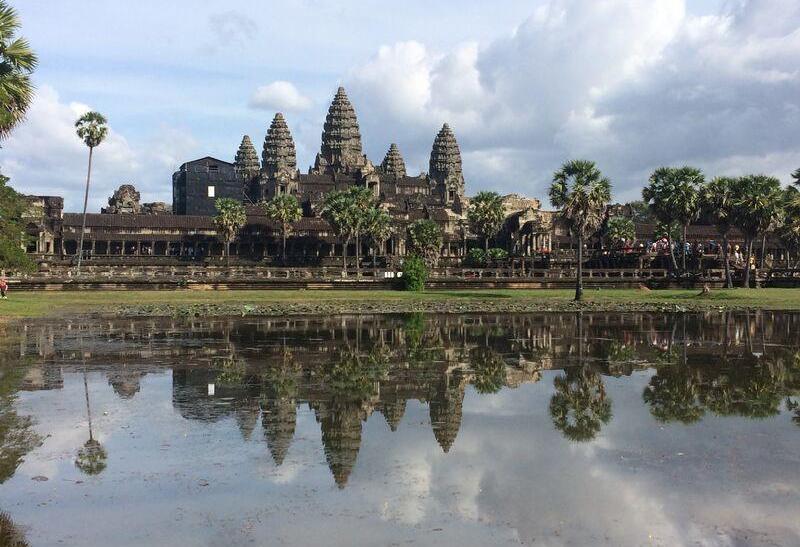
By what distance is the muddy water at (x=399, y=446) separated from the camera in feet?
35.5

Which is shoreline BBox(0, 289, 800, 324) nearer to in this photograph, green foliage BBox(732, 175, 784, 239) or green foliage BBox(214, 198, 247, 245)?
green foliage BBox(732, 175, 784, 239)

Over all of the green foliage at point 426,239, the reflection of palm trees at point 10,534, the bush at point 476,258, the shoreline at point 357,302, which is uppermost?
the green foliage at point 426,239

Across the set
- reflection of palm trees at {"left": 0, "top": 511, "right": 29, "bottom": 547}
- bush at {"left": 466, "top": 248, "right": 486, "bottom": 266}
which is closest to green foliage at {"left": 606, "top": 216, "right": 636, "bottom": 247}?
bush at {"left": 466, "top": 248, "right": 486, "bottom": 266}

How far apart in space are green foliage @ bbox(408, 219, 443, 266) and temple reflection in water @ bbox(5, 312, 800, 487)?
231ft

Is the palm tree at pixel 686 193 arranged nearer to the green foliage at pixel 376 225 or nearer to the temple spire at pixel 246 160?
the green foliage at pixel 376 225

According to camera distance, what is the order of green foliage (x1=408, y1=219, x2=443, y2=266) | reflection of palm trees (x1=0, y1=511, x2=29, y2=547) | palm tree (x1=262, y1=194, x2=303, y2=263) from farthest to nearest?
green foliage (x1=408, y1=219, x2=443, y2=266) → palm tree (x1=262, y1=194, x2=303, y2=263) → reflection of palm trees (x1=0, y1=511, x2=29, y2=547)

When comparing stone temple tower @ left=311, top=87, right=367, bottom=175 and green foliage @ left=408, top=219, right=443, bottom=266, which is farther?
stone temple tower @ left=311, top=87, right=367, bottom=175

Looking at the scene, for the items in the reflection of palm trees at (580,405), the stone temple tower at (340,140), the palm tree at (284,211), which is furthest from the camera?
the stone temple tower at (340,140)

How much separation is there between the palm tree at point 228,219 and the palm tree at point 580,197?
53933mm

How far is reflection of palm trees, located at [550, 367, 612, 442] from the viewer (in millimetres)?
16281

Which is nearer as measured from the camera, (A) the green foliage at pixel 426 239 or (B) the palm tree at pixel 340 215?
(B) the palm tree at pixel 340 215

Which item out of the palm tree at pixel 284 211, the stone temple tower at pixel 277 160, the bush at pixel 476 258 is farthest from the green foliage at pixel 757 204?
the stone temple tower at pixel 277 160

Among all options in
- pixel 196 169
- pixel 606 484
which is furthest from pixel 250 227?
pixel 606 484

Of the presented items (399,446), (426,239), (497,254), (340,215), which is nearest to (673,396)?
(399,446)
